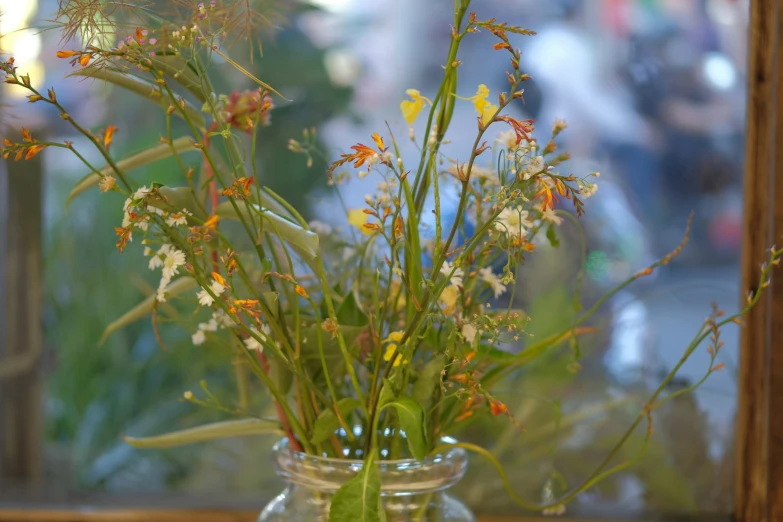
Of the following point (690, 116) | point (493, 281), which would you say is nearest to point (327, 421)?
point (493, 281)

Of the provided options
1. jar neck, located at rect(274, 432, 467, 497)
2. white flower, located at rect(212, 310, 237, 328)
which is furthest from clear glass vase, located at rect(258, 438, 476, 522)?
white flower, located at rect(212, 310, 237, 328)

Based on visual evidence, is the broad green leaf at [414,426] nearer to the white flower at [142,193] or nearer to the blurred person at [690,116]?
the white flower at [142,193]

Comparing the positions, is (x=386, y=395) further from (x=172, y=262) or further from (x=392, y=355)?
(x=172, y=262)

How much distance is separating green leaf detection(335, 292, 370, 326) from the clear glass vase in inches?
3.9

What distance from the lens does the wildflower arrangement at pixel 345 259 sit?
44cm

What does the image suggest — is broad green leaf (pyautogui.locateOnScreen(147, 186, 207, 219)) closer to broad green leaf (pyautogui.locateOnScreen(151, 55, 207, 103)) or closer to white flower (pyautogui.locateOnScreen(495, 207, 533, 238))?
broad green leaf (pyautogui.locateOnScreen(151, 55, 207, 103))

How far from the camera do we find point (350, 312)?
0.54 metres

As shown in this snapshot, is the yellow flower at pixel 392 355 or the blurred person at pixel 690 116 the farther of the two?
the blurred person at pixel 690 116

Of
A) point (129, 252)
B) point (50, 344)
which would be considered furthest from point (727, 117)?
point (50, 344)

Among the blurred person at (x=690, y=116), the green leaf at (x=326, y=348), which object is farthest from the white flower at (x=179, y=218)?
the blurred person at (x=690, y=116)

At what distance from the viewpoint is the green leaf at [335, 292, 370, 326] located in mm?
541

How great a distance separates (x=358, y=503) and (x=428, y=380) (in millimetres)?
95

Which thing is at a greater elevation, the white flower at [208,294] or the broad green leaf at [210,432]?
the white flower at [208,294]

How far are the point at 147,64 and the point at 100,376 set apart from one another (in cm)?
52
